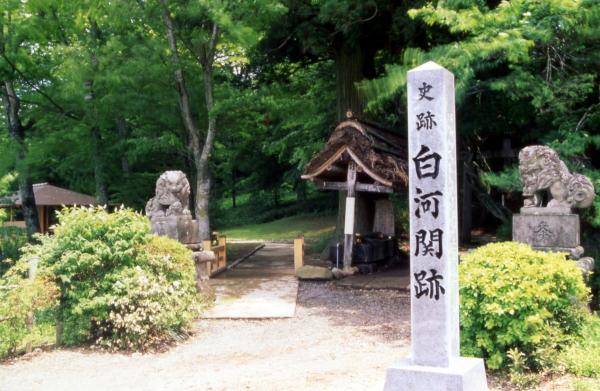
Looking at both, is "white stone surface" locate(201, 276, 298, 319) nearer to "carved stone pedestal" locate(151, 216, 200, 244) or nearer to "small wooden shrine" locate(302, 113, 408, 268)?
"carved stone pedestal" locate(151, 216, 200, 244)

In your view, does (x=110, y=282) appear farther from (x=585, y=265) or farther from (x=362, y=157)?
(x=362, y=157)

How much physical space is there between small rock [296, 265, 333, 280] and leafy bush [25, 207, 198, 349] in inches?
198

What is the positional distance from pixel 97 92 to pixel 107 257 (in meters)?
9.93

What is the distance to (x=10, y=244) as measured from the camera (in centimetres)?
1838

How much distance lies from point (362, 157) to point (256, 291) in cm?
386

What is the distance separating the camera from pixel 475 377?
Answer: 488cm

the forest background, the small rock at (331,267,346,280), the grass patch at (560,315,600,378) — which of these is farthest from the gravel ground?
the forest background

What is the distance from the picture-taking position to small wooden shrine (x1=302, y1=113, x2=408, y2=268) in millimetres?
13242

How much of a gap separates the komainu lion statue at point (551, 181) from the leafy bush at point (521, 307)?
209 centimetres

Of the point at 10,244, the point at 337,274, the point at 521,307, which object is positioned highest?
the point at 10,244

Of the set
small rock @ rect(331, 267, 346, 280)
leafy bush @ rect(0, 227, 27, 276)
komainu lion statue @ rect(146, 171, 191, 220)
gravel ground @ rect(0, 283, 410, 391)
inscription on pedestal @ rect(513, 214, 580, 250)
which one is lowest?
gravel ground @ rect(0, 283, 410, 391)

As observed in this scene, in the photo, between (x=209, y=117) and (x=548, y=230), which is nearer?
(x=548, y=230)

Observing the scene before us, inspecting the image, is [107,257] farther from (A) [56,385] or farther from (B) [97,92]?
(B) [97,92]

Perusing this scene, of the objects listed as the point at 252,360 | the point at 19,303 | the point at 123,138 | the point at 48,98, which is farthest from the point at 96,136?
the point at 252,360
